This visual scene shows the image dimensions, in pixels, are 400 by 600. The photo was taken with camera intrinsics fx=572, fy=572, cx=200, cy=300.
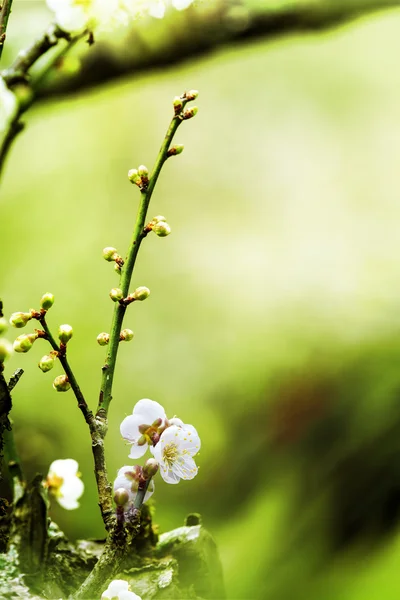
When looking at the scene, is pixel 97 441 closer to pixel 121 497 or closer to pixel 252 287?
pixel 121 497

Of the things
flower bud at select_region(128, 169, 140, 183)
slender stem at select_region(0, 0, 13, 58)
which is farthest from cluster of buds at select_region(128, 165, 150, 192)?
slender stem at select_region(0, 0, 13, 58)

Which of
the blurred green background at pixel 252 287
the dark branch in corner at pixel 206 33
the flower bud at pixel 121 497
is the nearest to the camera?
the flower bud at pixel 121 497

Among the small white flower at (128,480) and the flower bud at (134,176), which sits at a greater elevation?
the flower bud at (134,176)

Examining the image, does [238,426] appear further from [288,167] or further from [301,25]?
[301,25]

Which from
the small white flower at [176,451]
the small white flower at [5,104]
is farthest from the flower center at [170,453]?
the small white flower at [5,104]

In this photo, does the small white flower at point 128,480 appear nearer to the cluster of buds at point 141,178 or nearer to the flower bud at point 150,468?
the flower bud at point 150,468

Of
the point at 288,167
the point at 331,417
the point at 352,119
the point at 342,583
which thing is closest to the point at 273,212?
the point at 288,167

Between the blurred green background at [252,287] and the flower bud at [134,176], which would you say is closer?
the flower bud at [134,176]
